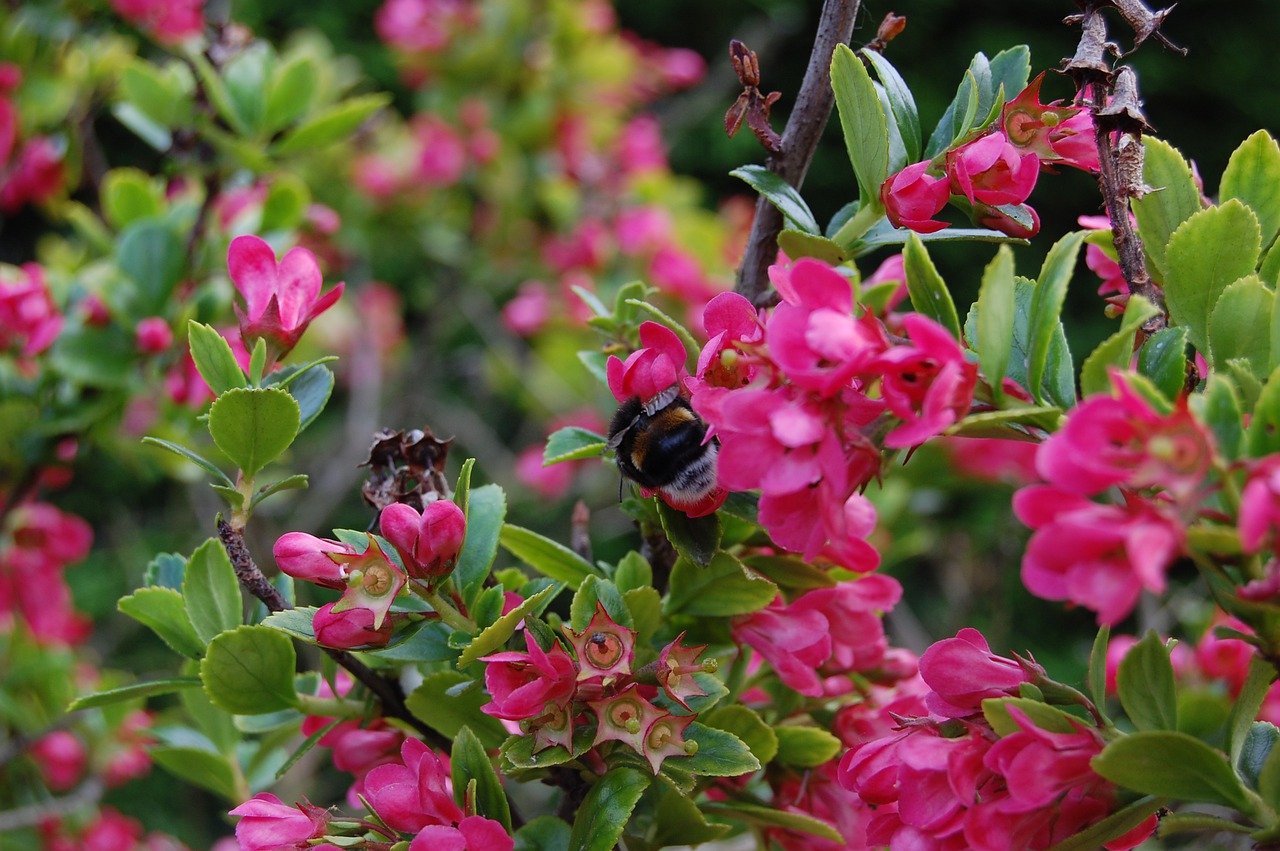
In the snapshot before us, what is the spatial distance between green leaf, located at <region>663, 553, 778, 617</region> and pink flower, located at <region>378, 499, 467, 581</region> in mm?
117

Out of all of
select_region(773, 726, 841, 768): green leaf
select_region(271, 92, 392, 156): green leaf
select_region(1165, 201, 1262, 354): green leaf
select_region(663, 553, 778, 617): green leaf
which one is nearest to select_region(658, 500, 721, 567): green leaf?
select_region(663, 553, 778, 617): green leaf

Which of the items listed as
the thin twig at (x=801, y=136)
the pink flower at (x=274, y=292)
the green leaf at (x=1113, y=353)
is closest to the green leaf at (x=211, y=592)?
the pink flower at (x=274, y=292)

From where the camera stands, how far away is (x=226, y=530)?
524 mm

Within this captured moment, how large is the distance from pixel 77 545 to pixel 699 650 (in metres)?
1.18

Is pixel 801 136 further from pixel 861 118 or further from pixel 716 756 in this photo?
pixel 716 756

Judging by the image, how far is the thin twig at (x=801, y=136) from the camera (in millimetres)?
583

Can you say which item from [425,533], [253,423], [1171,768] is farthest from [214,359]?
[1171,768]

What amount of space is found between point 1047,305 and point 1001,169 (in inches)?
4.3

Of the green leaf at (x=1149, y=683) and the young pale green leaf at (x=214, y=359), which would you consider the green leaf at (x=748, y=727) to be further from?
the young pale green leaf at (x=214, y=359)

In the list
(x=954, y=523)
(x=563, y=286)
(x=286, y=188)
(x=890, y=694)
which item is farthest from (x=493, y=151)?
(x=890, y=694)

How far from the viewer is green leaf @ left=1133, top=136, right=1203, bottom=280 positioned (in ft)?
1.62

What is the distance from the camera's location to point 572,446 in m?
0.57

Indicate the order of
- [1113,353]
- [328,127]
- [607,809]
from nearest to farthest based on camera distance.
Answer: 1. [1113,353]
2. [607,809]
3. [328,127]

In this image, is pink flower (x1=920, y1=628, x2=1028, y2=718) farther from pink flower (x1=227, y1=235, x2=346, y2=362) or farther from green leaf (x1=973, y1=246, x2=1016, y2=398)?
pink flower (x1=227, y1=235, x2=346, y2=362)
